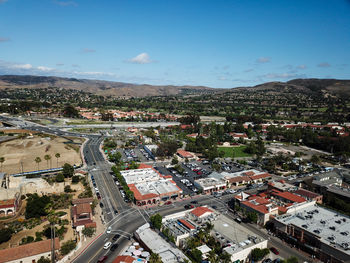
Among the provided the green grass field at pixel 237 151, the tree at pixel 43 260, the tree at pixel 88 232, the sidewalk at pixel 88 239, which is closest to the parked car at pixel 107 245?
the sidewalk at pixel 88 239

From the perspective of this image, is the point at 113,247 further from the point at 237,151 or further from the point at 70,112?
the point at 70,112

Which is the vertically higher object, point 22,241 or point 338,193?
point 338,193

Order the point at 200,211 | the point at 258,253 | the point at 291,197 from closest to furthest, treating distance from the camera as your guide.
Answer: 1. the point at 258,253
2. the point at 200,211
3. the point at 291,197

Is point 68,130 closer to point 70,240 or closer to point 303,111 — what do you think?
point 70,240

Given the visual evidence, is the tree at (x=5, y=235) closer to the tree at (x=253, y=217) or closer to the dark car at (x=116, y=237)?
the dark car at (x=116, y=237)

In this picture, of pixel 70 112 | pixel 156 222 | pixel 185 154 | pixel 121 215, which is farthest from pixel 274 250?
pixel 70 112

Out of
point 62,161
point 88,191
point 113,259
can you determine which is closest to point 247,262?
point 113,259

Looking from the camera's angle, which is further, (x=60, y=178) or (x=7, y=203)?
(x=60, y=178)
